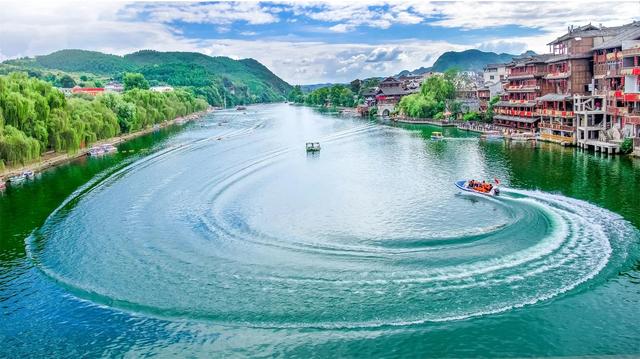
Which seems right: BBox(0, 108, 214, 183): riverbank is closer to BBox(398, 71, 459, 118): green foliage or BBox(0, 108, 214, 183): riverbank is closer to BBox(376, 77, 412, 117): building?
BBox(398, 71, 459, 118): green foliage

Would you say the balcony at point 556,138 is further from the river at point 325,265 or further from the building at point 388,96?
the building at point 388,96

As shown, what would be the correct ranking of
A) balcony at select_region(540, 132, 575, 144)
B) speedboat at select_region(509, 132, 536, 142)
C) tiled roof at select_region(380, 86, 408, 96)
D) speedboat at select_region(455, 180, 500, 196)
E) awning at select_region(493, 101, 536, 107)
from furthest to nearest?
A: tiled roof at select_region(380, 86, 408, 96) → awning at select_region(493, 101, 536, 107) → speedboat at select_region(509, 132, 536, 142) → balcony at select_region(540, 132, 575, 144) → speedboat at select_region(455, 180, 500, 196)

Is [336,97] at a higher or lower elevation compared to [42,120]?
higher

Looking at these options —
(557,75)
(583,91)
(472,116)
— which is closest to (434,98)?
(472,116)

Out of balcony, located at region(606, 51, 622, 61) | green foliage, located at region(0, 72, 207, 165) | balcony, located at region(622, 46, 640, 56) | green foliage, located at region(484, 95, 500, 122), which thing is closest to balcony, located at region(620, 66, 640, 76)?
balcony, located at region(622, 46, 640, 56)

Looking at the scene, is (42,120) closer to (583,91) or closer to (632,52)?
(632,52)

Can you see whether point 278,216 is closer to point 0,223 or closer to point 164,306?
point 164,306

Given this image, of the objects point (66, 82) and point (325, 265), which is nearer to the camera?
point (325, 265)
